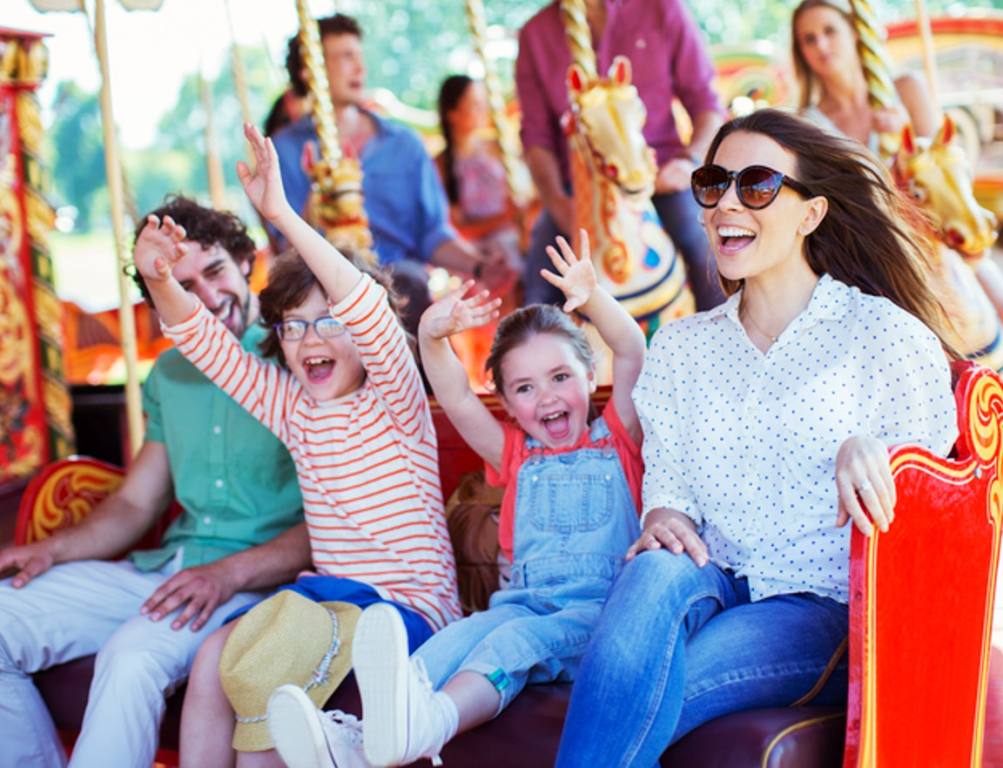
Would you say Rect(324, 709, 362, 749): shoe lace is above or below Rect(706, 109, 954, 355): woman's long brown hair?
below

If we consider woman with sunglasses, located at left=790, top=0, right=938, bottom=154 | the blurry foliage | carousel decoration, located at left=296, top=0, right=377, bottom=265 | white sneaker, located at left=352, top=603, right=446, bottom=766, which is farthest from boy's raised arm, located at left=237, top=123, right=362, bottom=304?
the blurry foliage

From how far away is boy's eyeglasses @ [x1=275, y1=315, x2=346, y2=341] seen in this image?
256 cm

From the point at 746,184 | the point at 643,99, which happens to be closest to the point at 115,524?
the point at 746,184

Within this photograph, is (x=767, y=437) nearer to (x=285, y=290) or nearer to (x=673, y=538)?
(x=673, y=538)

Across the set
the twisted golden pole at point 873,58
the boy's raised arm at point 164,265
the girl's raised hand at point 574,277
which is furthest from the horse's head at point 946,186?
the boy's raised arm at point 164,265

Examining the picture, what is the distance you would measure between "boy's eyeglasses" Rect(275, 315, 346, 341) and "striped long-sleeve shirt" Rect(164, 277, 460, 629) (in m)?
0.09

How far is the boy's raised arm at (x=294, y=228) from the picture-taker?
2367mm

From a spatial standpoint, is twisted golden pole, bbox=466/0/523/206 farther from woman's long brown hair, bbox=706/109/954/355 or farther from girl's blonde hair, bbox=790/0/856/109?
woman's long brown hair, bbox=706/109/954/355

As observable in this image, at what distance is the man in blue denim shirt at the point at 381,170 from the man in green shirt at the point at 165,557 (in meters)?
2.46

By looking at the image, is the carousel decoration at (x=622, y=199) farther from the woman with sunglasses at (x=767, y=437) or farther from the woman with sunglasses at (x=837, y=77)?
the woman with sunglasses at (x=767, y=437)

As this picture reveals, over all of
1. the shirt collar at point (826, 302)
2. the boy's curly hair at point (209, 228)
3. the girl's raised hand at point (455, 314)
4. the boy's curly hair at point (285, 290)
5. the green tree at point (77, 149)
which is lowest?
the shirt collar at point (826, 302)

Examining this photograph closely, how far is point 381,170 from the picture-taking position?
549cm

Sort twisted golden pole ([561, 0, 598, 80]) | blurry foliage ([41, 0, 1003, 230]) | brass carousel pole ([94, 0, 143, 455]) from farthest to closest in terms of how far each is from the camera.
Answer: blurry foliage ([41, 0, 1003, 230])
twisted golden pole ([561, 0, 598, 80])
brass carousel pole ([94, 0, 143, 455])

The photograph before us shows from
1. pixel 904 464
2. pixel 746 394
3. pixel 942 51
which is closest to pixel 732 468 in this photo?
pixel 746 394
